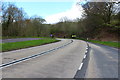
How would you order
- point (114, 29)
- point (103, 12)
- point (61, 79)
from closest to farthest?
point (61, 79), point (103, 12), point (114, 29)

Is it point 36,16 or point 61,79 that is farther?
point 36,16

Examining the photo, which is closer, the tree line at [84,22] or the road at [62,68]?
the road at [62,68]

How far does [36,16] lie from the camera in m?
77.6

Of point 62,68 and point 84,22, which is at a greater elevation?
point 84,22

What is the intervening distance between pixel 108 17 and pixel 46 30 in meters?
31.1

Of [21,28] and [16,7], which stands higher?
[16,7]

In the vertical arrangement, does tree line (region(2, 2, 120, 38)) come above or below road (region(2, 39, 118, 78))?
above

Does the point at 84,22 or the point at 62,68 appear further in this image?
the point at 84,22

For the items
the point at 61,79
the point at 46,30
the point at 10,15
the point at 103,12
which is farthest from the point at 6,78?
the point at 46,30

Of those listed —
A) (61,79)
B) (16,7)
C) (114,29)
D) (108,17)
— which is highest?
(16,7)

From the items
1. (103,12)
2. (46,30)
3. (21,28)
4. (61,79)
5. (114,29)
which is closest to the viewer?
(61,79)

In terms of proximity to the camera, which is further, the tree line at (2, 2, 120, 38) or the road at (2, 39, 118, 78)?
the tree line at (2, 2, 120, 38)

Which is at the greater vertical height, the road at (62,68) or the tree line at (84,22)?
the tree line at (84,22)

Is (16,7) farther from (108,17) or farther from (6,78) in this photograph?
(6,78)
